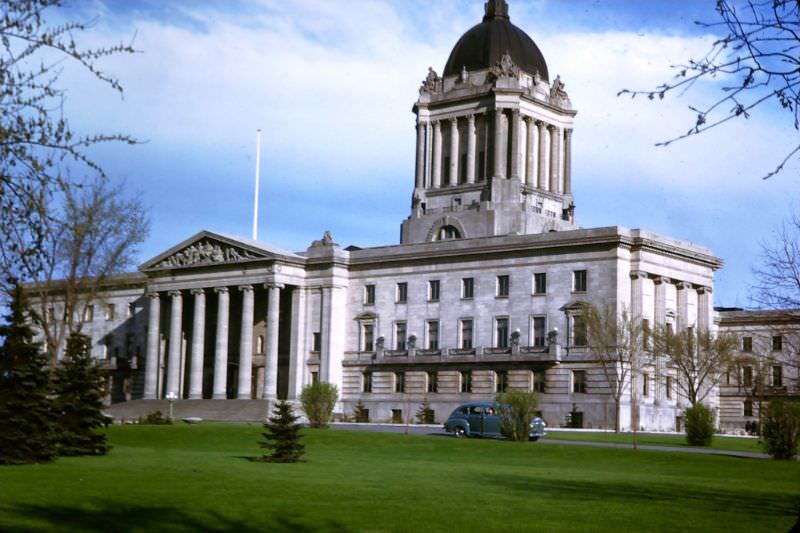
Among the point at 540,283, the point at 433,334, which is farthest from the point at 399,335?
the point at 540,283

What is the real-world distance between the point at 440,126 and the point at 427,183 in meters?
5.05

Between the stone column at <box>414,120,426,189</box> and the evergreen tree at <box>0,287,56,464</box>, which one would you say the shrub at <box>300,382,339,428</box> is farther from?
the stone column at <box>414,120,426,189</box>

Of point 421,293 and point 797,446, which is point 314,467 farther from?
point 421,293

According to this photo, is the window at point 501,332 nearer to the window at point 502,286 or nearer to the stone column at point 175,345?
the window at point 502,286

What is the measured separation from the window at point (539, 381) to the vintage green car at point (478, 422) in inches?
904

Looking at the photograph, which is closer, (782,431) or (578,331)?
(782,431)

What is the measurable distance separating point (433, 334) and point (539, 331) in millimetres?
9287

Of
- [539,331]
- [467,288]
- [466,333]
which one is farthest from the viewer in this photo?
[467,288]

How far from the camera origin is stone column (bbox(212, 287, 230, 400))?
3762 inches

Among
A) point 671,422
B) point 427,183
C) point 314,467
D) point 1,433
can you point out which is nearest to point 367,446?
point 314,467

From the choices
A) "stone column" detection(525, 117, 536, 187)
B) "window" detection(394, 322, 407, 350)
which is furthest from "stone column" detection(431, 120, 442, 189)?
"window" detection(394, 322, 407, 350)

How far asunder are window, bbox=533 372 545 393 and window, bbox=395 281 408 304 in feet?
Result: 44.2

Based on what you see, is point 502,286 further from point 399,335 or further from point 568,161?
point 568,161

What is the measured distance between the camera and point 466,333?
88.4 m
